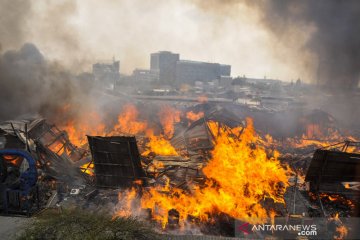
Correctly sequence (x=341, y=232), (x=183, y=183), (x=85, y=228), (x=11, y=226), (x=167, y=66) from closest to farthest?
1. (x=85, y=228)
2. (x=11, y=226)
3. (x=341, y=232)
4. (x=183, y=183)
5. (x=167, y=66)

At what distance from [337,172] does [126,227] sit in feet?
24.9

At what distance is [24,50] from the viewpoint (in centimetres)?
2198

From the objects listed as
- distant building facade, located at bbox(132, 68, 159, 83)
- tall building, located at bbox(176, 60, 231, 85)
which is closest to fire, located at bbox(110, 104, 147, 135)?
distant building facade, located at bbox(132, 68, 159, 83)

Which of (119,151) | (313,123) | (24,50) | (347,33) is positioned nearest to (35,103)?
(24,50)

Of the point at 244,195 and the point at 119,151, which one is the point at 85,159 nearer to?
the point at 119,151

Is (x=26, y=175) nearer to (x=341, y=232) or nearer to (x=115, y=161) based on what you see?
(x=115, y=161)

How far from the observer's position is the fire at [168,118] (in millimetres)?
20370

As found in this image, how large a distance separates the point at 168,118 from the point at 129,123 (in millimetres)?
3148

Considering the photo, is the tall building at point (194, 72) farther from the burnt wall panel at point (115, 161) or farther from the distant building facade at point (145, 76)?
the burnt wall panel at point (115, 161)

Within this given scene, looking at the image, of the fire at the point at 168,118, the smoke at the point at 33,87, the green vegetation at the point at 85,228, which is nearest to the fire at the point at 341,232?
the green vegetation at the point at 85,228

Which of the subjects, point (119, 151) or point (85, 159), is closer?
point (119, 151)

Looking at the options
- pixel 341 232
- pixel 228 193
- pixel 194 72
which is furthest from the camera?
pixel 194 72

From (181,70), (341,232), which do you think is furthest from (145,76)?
(341,232)

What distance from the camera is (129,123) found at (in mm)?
20812
